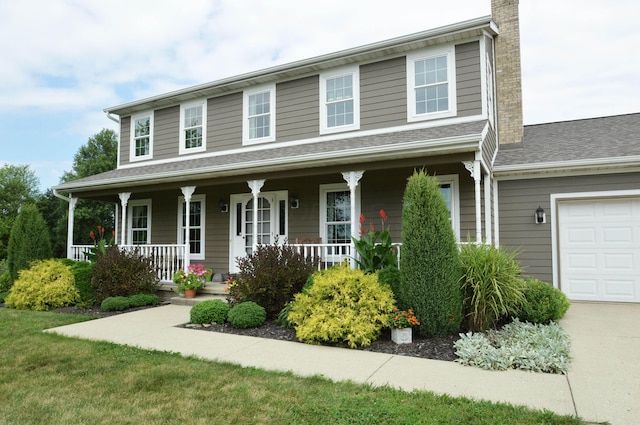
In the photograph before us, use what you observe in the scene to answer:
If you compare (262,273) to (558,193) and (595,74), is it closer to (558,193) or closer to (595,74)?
(558,193)

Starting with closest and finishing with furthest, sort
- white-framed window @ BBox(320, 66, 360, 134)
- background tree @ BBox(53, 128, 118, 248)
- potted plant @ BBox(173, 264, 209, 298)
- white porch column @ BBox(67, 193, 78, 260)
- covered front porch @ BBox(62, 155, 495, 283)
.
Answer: covered front porch @ BBox(62, 155, 495, 283)
potted plant @ BBox(173, 264, 209, 298)
white-framed window @ BBox(320, 66, 360, 134)
white porch column @ BBox(67, 193, 78, 260)
background tree @ BBox(53, 128, 118, 248)

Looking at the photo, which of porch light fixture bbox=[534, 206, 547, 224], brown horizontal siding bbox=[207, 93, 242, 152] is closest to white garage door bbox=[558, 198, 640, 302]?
porch light fixture bbox=[534, 206, 547, 224]

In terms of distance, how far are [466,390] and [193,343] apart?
348cm

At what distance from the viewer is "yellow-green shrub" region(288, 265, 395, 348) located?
202 inches

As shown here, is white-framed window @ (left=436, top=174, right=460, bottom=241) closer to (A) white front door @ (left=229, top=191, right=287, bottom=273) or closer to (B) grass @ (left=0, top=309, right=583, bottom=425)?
(A) white front door @ (left=229, top=191, right=287, bottom=273)

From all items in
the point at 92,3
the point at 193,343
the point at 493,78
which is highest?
the point at 92,3

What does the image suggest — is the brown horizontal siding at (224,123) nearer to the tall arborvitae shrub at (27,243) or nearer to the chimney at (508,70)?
the tall arborvitae shrub at (27,243)

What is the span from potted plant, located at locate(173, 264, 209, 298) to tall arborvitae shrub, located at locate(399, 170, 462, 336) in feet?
16.8

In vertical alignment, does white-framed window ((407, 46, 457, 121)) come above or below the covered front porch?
above

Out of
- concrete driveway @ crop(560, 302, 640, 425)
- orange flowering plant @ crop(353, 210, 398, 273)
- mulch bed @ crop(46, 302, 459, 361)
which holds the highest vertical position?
orange flowering plant @ crop(353, 210, 398, 273)

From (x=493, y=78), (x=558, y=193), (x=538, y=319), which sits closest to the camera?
(x=538, y=319)

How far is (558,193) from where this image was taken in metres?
8.15

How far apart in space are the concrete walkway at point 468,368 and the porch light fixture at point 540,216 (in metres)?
2.14

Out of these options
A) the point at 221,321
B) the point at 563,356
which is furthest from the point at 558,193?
the point at 221,321
